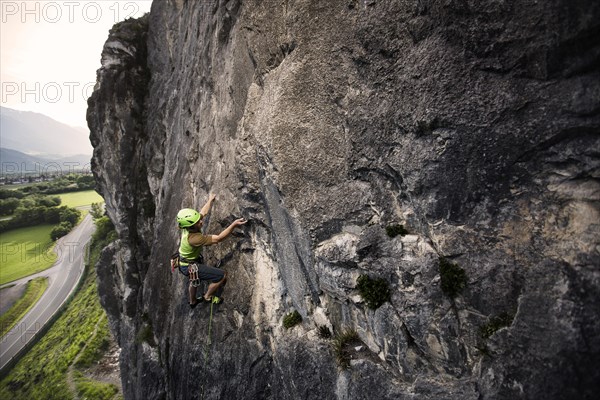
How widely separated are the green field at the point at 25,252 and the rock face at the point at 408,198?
418 feet

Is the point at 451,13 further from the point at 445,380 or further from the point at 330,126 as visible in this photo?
the point at 445,380

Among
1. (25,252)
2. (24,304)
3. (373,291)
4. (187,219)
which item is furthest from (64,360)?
(25,252)

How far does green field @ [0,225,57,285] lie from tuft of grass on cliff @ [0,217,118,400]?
1900 inches

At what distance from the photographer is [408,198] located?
7508mm

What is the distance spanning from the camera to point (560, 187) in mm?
5910

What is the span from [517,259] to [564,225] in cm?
100

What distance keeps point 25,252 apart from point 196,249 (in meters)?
152

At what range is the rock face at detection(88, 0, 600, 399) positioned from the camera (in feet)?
18.6

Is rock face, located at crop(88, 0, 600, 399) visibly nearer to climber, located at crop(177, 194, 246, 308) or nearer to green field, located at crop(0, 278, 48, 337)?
climber, located at crop(177, 194, 246, 308)

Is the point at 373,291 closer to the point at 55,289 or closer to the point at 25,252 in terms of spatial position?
the point at 55,289

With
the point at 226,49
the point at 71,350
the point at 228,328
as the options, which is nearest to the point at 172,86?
the point at 226,49

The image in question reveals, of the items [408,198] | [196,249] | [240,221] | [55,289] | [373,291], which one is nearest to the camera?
[408,198]

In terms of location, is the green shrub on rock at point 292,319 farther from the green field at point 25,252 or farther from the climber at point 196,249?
the green field at point 25,252

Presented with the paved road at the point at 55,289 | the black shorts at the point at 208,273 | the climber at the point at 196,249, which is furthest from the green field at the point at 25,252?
the black shorts at the point at 208,273
